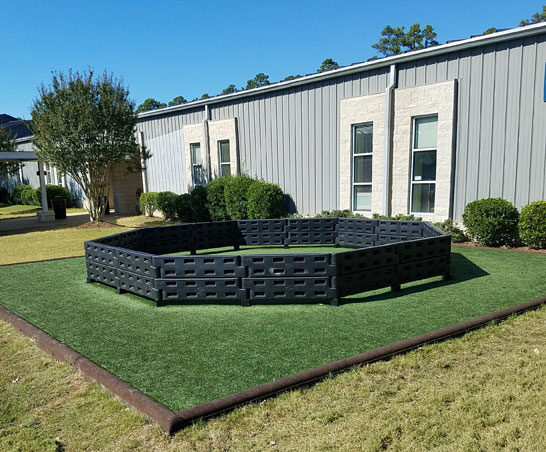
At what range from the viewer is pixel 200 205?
15930mm

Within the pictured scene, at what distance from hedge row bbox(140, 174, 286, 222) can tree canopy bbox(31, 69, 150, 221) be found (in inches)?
115

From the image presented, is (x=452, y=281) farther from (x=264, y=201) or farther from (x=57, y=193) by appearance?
(x=57, y=193)

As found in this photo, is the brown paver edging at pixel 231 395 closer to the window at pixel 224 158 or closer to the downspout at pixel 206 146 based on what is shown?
the window at pixel 224 158

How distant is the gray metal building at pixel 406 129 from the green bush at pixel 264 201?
0.60 metres

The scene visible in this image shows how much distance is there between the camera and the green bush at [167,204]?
17.6 m

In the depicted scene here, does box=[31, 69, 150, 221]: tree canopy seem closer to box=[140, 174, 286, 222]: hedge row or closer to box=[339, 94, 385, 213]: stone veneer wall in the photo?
box=[140, 174, 286, 222]: hedge row

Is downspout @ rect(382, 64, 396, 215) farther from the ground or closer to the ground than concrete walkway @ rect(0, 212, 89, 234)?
farther from the ground

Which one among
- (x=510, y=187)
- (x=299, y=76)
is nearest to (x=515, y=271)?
(x=510, y=187)

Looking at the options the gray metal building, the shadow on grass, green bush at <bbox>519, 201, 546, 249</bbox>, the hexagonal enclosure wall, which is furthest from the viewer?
the gray metal building

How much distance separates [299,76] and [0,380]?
1167cm

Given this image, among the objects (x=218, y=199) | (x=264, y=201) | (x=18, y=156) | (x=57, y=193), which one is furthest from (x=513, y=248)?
(x=57, y=193)

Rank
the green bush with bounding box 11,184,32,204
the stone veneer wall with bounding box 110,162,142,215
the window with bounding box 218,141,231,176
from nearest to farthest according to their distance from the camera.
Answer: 1. the window with bounding box 218,141,231,176
2. the stone veneer wall with bounding box 110,162,142,215
3. the green bush with bounding box 11,184,32,204

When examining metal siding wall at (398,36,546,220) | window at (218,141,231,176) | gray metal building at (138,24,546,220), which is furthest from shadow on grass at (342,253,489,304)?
window at (218,141,231,176)

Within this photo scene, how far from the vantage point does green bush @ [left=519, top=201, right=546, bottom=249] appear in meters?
8.91
